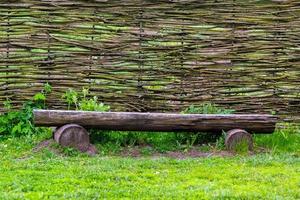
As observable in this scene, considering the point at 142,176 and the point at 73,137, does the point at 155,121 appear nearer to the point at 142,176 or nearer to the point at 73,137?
the point at 73,137

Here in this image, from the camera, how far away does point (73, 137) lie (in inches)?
235

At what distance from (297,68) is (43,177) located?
12.1 feet

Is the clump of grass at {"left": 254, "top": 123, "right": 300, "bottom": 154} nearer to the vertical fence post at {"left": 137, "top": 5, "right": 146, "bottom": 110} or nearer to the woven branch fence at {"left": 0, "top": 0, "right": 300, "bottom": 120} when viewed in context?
the woven branch fence at {"left": 0, "top": 0, "right": 300, "bottom": 120}

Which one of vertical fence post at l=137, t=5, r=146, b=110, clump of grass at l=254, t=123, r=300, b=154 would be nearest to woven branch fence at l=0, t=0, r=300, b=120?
vertical fence post at l=137, t=5, r=146, b=110

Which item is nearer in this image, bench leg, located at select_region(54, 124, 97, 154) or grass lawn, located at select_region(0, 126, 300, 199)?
grass lawn, located at select_region(0, 126, 300, 199)

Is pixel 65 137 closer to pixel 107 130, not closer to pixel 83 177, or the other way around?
pixel 107 130

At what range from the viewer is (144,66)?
699 centimetres

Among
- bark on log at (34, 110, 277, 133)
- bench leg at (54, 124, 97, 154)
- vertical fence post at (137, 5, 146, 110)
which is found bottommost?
bench leg at (54, 124, 97, 154)

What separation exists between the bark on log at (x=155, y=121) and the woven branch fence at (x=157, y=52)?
79 cm

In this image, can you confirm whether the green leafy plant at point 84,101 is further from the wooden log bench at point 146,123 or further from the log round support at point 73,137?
the log round support at point 73,137

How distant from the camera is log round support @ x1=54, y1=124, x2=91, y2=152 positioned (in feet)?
19.5

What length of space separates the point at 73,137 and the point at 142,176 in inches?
46.6

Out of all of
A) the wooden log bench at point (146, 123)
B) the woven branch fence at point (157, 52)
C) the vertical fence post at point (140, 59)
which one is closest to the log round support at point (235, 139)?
the wooden log bench at point (146, 123)

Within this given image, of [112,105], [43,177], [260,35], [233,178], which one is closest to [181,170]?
[233,178]
